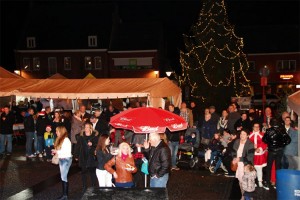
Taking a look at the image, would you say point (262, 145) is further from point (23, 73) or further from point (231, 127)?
point (23, 73)

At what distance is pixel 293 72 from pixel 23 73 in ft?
104

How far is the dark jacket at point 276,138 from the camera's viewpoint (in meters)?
10.9

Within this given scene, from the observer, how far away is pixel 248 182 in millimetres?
9406

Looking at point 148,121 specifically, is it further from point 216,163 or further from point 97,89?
point 97,89

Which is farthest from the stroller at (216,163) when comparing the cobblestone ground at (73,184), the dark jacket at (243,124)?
the dark jacket at (243,124)

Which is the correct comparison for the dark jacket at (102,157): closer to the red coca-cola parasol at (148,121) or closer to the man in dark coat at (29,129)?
the red coca-cola parasol at (148,121)

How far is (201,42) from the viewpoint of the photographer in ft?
92.9

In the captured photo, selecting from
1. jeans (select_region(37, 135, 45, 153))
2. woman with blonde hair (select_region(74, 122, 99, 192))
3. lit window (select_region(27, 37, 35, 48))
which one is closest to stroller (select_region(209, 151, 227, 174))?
woman with blonde hair (select_region(74, 122, 99, 192))

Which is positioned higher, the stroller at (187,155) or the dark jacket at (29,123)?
the dark jacket at (29,123)

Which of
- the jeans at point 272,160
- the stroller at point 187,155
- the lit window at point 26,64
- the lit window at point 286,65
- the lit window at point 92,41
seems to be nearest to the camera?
the jeans at point 272,160

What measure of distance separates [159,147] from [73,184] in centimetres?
488

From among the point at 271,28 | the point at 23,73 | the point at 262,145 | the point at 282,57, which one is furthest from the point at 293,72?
the point at 262,145

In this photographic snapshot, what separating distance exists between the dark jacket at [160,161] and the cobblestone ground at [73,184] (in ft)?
8.59

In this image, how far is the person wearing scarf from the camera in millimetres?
11359
